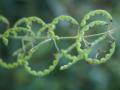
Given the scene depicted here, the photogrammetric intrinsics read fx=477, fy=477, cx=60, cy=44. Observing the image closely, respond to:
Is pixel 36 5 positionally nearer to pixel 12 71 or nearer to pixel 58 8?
pixel 58 8

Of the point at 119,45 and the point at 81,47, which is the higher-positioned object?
the point at 119,45

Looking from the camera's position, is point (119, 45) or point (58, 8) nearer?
point (119, 45)

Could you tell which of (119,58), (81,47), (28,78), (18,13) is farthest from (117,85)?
(81,47)

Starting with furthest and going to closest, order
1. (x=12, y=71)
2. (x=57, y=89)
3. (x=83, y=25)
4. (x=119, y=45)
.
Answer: (x=12, y=71) < (x=57, y=89) < (x=119, y=45) < (x=83, y=25)

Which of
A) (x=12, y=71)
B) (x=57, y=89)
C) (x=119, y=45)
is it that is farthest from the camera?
(x=12, y=71)

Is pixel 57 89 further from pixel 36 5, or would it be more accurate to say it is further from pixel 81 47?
pixel 81 47

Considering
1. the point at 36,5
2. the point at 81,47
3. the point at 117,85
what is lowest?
the point at 81,47
